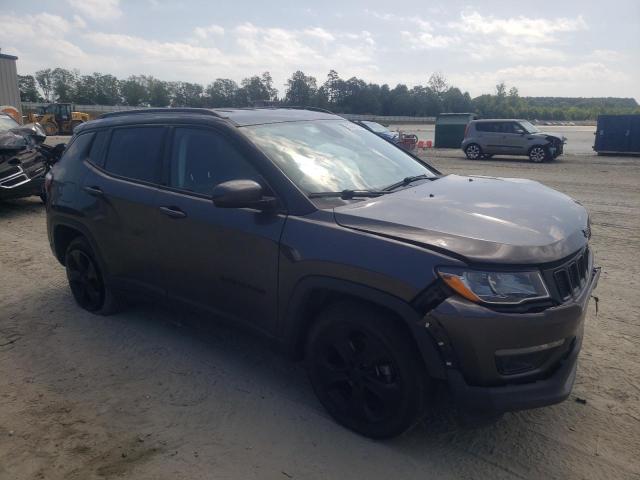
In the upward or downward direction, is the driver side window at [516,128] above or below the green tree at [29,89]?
below

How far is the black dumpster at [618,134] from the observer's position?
22312mm

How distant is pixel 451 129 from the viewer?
29.1 metres

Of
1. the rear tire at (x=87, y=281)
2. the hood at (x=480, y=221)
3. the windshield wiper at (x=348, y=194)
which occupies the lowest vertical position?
the rear tire at (x=87, y=281)

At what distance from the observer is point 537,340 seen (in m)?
2.47

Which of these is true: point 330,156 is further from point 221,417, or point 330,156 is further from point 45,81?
point 45,81

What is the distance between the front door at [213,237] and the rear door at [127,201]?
0.57 feet

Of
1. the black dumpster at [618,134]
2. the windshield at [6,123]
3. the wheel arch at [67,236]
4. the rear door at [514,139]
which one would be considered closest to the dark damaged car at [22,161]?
the windshield at [6,123]

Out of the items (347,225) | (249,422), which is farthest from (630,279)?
(249,422)

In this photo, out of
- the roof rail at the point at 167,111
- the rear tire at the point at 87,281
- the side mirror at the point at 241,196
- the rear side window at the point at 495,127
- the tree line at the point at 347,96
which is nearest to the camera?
the side mirror at the point at 241,196

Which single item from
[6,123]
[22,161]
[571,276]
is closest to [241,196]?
[571,276]

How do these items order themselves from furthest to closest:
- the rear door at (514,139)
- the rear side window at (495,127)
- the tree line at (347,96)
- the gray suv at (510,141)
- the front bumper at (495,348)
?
the tree line at (347,96)
the rear side window at (495,127)
the rear door at (514,139)
the gray suv at (510,141)
the front bumper at (495,348)

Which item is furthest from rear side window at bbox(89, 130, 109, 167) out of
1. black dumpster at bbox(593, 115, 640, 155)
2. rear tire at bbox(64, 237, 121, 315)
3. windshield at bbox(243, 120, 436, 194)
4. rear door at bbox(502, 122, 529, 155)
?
black dumpster at bbox(593, 115, 640, 155)

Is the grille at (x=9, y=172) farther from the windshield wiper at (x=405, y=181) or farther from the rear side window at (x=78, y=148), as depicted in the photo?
the windshield wiper at (x=405, y=181)

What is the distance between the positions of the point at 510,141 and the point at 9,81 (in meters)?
28.4
